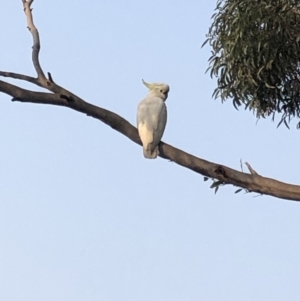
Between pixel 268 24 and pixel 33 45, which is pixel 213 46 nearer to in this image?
pixel 268 24

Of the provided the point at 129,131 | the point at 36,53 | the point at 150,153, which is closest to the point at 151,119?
the point at 150,153

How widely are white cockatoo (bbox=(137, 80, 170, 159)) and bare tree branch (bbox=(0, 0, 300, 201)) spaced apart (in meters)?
0.12

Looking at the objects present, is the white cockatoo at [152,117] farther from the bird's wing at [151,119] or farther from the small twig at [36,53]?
the small twig at [36,53]

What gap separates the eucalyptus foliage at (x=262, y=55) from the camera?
582 centimetres

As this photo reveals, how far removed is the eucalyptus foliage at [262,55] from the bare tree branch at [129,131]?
2.41m

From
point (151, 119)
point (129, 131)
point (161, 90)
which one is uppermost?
point (161, 90)

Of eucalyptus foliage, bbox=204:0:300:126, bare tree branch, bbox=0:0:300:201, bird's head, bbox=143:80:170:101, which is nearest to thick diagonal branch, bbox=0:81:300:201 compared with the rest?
bare tree branch, bbox=0:0:300:201

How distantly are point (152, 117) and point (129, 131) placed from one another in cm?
70

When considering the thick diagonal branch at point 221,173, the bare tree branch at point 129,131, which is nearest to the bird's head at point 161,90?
the bare tree branch at point 129,131

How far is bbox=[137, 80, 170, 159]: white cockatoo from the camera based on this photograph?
12.3 feet

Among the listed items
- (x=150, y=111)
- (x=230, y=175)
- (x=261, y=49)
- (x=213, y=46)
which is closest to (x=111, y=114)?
(x=230, y=175)

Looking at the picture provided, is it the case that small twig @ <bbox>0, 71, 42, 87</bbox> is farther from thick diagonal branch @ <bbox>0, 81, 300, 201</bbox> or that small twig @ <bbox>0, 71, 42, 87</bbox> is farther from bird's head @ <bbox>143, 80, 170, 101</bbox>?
bird's head @ <bbox>143, 80, 170, 101</bbox>

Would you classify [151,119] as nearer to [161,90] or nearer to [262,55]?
[161,90]

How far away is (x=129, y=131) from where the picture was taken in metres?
3.50
